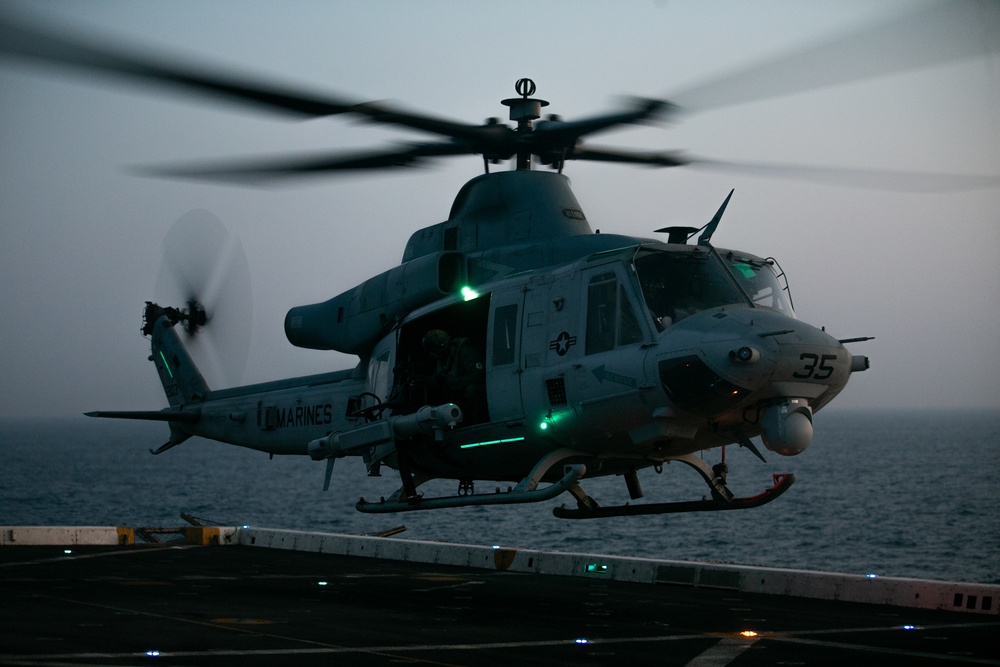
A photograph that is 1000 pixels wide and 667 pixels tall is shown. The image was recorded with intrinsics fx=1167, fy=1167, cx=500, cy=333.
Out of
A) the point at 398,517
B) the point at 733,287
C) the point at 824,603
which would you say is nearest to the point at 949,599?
the point at 824,603

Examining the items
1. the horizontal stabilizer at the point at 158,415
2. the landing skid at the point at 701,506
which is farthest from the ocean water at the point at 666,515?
the horizontal stabilizer at the point at 158,415

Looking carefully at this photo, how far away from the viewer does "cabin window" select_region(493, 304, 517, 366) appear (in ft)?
44.1

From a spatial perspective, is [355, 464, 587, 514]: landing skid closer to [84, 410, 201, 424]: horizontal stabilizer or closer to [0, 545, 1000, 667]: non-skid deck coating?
[0, 545, 1000, 667]: non-skid deck coating

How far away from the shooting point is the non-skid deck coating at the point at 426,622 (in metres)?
9.77

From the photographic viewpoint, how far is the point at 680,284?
41.0ft

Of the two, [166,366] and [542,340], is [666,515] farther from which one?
[542,340]

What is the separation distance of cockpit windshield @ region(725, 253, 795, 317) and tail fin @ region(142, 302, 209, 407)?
11214mm

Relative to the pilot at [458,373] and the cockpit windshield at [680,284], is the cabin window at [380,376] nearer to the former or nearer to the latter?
the pilot at [458,373]

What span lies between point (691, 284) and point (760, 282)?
36.3 inches

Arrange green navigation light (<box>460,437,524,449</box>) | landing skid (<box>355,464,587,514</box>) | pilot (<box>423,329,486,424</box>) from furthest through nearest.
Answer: pilot (<box>423,329,486,424</box>) < green navigation light (<box>460,437,524,449</box>) < landing skid (<box>355,464,587,514</box>)

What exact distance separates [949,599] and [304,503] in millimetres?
81349

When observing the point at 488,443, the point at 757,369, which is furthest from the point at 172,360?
the point at 757,369

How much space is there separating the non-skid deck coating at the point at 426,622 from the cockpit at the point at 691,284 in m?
3.29

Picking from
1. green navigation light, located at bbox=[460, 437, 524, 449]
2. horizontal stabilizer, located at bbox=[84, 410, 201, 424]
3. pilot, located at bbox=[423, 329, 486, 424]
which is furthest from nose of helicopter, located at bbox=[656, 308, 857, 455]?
horizontal stabilizer, located at bbox=[84, 410, 201, 424]
